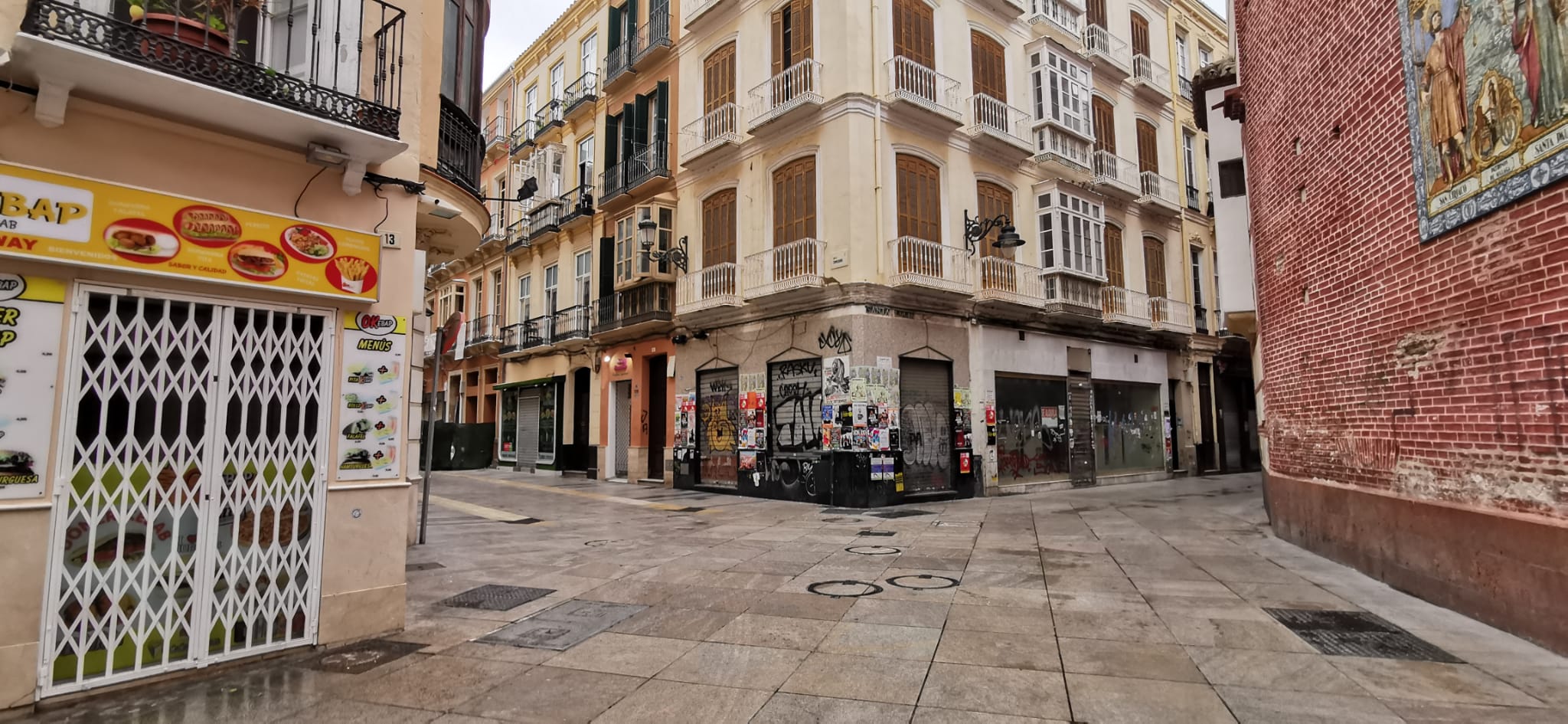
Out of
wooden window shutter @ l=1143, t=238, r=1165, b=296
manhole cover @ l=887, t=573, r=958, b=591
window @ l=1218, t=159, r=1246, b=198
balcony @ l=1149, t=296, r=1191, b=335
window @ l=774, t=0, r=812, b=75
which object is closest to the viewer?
manhole cover @ l=887, t=573, r=958, b=591

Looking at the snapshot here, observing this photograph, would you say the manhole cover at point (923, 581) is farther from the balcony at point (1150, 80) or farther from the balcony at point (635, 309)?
the balcony at point (1150, 80)

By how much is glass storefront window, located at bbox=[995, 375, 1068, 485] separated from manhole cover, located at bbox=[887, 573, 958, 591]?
31.8 ft

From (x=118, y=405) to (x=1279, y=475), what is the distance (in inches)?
454

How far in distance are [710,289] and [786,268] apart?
2.49 metres

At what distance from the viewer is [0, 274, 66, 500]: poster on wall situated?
394 centimetres

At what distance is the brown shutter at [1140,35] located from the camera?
70.0 ft

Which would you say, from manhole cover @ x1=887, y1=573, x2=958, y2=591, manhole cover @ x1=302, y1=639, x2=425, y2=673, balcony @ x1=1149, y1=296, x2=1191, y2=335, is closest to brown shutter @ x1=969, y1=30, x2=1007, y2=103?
balcony @ x1=1149, y1=296, x2=1191, y2=335

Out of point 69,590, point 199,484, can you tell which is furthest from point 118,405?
point 69,590

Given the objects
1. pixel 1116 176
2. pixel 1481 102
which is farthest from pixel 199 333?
pixel 1116 176

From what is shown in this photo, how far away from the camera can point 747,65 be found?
16359mm

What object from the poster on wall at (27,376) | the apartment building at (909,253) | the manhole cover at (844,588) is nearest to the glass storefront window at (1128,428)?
the apartment building at (909,253)

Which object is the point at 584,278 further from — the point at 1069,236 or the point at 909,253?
the point at 1069,236

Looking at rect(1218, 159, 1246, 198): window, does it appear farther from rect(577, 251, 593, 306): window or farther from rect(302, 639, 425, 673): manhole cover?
rect(577, 251, 593, 306): window

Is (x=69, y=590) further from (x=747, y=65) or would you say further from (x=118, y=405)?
(x=747, y=65)
